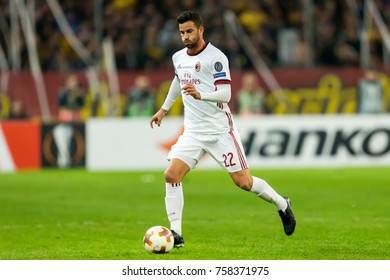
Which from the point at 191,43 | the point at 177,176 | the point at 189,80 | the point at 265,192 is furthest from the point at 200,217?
the point at 191,43

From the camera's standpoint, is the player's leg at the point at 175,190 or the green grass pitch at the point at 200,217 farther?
the player's leg at the point at 175,190

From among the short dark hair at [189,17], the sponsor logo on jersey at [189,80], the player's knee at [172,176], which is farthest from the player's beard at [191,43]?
the player's knee at [172,176]

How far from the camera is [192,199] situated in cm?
1664

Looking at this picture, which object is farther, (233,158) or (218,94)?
(233,158)

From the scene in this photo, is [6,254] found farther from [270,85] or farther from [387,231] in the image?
[270,85]

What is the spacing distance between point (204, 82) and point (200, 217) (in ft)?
12.1

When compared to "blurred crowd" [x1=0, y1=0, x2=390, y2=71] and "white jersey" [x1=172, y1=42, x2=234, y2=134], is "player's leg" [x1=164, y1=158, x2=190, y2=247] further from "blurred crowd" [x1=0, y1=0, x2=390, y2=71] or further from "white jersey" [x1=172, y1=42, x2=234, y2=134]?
"blurred crowd" [x1=0, y1=0, x2=390, y2=71]

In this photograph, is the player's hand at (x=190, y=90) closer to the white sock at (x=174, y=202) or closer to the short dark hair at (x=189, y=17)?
the short dark hair at (x=189, y=17)

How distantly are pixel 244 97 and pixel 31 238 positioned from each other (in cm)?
1394

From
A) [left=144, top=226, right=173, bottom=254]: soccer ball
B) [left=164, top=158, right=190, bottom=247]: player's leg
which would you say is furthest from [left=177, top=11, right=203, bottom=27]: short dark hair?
[left=144, top=226, right=173, bottom=254]: soccer ball

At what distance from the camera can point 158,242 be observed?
399 inches

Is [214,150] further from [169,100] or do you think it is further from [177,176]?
[169,100]

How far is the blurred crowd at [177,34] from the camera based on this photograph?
83.2 ft
